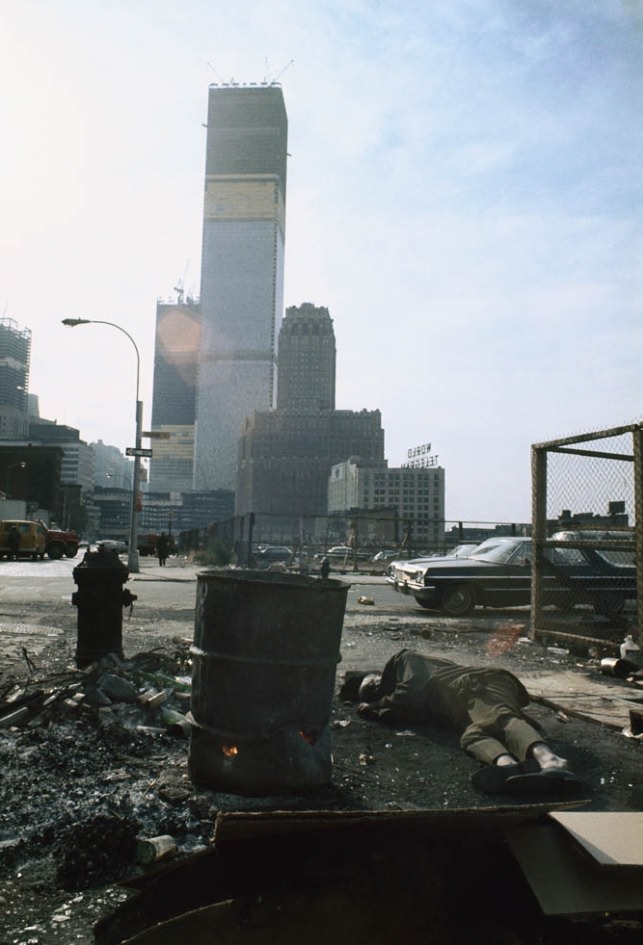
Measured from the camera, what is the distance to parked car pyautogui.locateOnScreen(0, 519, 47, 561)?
3247 cm

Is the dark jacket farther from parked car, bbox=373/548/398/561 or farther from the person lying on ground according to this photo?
parked car, bbox=373/548/398/561

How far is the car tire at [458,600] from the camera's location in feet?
43.8

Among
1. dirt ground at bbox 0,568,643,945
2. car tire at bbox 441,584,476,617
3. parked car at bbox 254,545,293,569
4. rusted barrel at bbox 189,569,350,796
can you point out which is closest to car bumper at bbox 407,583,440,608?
car tire at bbox 441,584,476,617

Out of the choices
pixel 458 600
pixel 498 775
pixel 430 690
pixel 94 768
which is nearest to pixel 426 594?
pixel 458 600

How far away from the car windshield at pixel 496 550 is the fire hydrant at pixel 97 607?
8.96 m

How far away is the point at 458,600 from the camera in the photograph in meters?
13.4

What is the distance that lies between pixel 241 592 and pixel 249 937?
6.22 ft

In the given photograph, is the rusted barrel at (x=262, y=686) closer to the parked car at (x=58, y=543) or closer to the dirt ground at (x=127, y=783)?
the dirt ground at (x=127, y=783)

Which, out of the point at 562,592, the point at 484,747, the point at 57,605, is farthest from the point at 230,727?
the point at 57,605

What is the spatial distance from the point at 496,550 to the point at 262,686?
11.1 m

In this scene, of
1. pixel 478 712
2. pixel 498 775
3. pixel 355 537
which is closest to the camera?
pixel 498 775

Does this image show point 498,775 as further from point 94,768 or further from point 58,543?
point 58,543

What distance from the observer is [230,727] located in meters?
3.53

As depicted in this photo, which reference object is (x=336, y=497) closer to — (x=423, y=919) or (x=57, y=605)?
(x=57, y=605)
